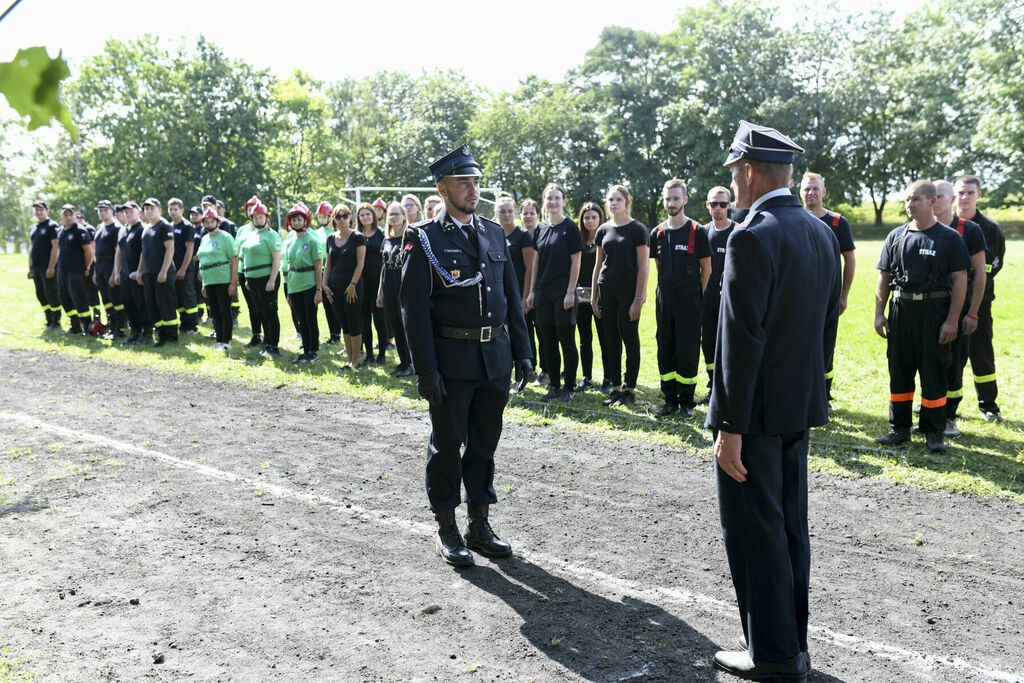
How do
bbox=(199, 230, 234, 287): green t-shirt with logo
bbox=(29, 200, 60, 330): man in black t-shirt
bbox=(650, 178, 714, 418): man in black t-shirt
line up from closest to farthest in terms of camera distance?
bbox=(650, 178, 714, 418): man in black t-shirt < bbox=(199, 230, 234, 287): green t-shirt with logo < bbox=(29, 200, 60, 330): man in black t-shirt

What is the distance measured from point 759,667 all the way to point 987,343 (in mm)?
6181

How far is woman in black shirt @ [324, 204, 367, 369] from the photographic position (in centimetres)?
1140

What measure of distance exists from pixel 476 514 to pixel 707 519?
159 centimetres

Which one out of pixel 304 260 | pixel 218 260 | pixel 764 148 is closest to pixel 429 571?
pixel 764 148

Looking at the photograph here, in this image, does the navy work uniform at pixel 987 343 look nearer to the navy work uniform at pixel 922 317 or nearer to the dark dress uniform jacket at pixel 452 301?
the navy work uniform at pixel 922 317

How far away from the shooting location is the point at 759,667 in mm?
3643

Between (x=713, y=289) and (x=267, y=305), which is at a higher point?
(x=713, y=289)

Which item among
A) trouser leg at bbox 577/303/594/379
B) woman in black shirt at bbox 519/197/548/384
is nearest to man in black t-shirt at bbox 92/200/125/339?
woman in black shirt at bbox 519/197/548/384

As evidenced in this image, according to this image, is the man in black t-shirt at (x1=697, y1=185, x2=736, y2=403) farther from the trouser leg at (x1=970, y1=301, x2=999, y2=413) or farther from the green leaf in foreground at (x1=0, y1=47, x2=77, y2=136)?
the green leaf in foreground at (x1=0, y1=47, x2=77, y2=136)

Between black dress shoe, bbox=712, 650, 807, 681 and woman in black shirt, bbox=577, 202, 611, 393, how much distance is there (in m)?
6.09

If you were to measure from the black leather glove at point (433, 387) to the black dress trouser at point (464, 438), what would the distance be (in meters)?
0.06

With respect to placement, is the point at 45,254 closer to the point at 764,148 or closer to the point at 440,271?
the point at 440,271

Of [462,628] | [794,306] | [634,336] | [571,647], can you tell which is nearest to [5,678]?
[462,628]

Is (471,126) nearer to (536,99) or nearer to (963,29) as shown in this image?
(536,99)
